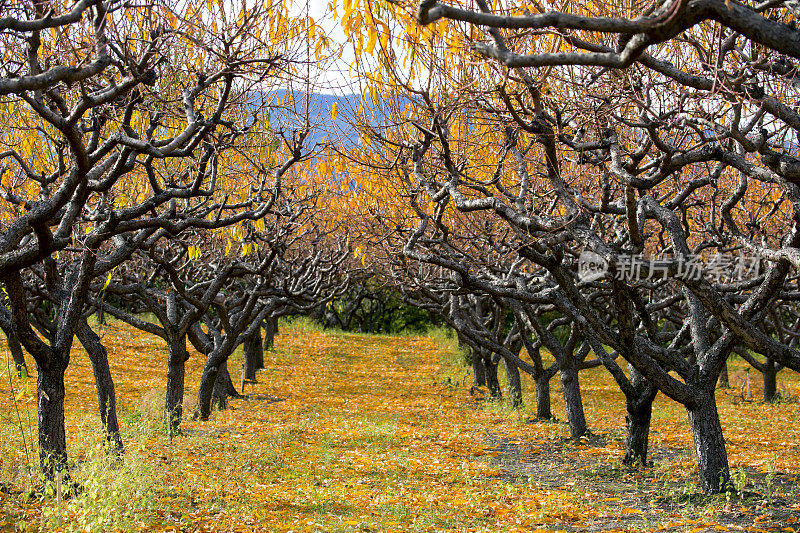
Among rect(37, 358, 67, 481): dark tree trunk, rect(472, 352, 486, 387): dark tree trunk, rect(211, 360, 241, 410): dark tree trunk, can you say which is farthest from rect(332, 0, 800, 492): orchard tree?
rect(472, 352, 486, 387): dark tree trunk

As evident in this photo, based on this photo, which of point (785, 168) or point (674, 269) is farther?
point (674, 269)

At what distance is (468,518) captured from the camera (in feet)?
28.7

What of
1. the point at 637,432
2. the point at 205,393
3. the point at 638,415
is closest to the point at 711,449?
the point at 638,415

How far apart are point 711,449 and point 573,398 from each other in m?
5.34

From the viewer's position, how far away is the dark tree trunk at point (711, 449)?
9391mm

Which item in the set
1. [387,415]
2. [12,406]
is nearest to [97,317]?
[12,406]

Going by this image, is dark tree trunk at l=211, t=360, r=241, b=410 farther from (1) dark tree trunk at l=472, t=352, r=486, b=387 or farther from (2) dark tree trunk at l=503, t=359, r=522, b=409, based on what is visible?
(1) dark tree trunk at l=472, t=352, r=486, b=387

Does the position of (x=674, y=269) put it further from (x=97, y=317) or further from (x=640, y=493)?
(x=97, y=317)

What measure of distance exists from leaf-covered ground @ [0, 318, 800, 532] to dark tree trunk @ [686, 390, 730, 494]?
272 mm

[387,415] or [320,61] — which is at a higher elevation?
[320,61]

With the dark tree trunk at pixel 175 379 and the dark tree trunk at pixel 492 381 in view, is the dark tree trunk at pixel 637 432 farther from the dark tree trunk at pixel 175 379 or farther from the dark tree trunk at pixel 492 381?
the dark tree trunk at pixel 492 381

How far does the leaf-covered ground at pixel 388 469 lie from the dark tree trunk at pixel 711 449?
10.7 inches

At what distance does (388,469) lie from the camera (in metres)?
12.0

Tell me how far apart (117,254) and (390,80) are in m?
4.15
